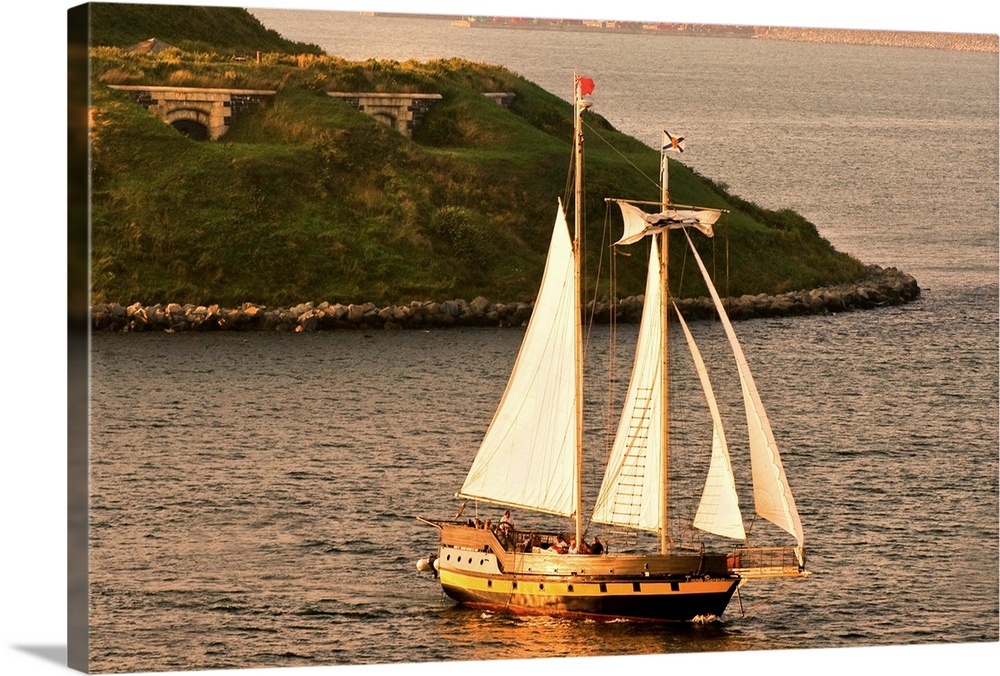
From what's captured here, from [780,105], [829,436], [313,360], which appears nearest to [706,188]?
[780,105]

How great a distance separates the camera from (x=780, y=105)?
43.9m

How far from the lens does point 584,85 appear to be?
36781mm

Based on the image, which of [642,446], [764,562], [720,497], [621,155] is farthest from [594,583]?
[621,155]

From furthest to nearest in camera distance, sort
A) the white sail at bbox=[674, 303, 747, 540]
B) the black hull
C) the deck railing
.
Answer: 1. the deck railing
2. the white sail at bbox=[674, 303, 747, 540]
3. the black hull

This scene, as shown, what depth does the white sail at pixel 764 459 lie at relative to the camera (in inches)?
1403

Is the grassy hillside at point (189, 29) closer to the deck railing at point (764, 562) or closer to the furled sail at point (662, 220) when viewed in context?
the furled sail at point (662, 220)

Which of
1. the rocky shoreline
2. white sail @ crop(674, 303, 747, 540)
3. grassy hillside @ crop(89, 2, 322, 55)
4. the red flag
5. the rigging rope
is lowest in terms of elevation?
white sail @ crop(674, 303, 747, 540)

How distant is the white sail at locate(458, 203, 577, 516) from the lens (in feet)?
120

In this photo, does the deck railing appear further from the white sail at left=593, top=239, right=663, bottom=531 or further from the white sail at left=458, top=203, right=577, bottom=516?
the white sail at left=458, top=203, right=577, bottom=516

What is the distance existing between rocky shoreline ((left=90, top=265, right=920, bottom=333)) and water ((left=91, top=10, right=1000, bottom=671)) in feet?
0.92

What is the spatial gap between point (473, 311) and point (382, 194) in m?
3.39

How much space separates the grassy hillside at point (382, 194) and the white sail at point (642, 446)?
261 inches

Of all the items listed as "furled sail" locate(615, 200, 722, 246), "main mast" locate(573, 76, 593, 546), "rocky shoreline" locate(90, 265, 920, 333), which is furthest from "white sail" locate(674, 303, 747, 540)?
"rocky shoreline" locate(90, 265, 920, 333)

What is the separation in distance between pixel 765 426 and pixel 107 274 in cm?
1026
